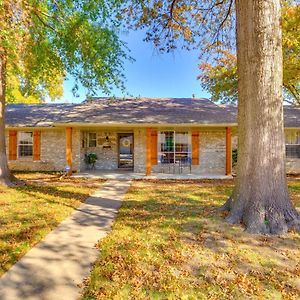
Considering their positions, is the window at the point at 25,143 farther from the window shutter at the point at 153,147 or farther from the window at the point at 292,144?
the window at the point at 292,144

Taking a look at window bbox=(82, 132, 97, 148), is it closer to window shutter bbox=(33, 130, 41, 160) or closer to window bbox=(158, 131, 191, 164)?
window shutter bbox=(33, 130, 41, 160)

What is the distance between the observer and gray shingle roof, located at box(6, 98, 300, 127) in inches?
475

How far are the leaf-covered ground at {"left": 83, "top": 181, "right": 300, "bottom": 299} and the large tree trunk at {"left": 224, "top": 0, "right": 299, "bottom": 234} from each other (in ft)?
1.77

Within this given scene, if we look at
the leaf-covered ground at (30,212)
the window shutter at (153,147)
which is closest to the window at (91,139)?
the window shutter at (153,147)

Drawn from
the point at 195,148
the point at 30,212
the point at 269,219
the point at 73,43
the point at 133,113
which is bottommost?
the point at 30,212

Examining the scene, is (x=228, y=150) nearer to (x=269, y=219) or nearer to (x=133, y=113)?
(x=133, y=113)

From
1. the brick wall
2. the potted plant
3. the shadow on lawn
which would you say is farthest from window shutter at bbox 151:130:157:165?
the shadow on lawn

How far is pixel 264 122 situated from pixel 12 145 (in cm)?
1349

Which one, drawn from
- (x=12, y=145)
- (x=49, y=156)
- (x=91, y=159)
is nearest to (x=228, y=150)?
(x=91, y=159)

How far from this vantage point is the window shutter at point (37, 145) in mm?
14000

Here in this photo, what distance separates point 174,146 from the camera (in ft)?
43.8

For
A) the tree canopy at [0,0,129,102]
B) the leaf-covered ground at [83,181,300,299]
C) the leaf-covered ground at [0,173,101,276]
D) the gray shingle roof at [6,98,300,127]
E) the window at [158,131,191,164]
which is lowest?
the leaf-covered ground at [83,181,300,299]

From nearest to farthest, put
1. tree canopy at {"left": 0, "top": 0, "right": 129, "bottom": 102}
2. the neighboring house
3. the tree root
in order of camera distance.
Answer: the tree root
tree canopy at {"left": 0, "top": 0, "right": 129, "bottom": 102}
the neighboring house

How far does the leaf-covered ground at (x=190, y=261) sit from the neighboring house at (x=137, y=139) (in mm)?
7311
